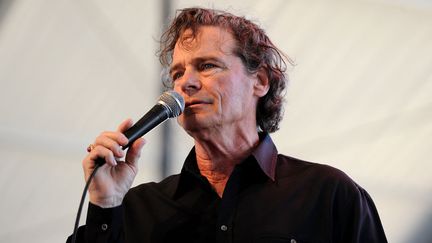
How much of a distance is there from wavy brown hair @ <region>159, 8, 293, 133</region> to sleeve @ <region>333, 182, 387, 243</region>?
48cm

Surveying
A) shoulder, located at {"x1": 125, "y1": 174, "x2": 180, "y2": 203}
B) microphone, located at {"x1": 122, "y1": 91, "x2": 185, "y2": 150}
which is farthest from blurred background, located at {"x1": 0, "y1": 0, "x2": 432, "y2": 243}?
microphone, located at {"x1": 122, "y1": 91, "x2": 185, "y2": 150}

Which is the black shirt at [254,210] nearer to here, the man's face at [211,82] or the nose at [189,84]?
the man's face at [211,82]

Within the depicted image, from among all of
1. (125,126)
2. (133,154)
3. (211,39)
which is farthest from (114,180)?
(211,39)

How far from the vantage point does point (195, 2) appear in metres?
3.04

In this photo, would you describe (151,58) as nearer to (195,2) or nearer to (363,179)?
(195,2)

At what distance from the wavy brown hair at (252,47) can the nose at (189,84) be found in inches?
7.9

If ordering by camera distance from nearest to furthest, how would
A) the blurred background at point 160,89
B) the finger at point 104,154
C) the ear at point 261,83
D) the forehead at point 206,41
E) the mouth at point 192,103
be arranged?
the finger at point 104,154, the mouth at point 192,103, the forehead at point 206,41, the ear at point 261,83, the blurred background at point 160,89

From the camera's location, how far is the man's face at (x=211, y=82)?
5.68ft

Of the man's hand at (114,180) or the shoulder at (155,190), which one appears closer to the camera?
the man's hand at (114,180)

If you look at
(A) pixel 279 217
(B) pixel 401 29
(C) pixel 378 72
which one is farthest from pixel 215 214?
(B) pixel 401 29

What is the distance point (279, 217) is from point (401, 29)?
6.48ft

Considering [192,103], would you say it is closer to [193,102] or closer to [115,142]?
[193,102]

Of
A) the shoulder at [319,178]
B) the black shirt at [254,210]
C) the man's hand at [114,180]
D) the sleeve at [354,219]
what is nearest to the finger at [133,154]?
the man's hand at [114,180]

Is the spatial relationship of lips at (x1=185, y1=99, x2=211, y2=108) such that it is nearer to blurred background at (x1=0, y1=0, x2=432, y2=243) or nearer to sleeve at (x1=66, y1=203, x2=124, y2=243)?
sleeve at (x1=66, y1=203, x2=124, y2=243)
